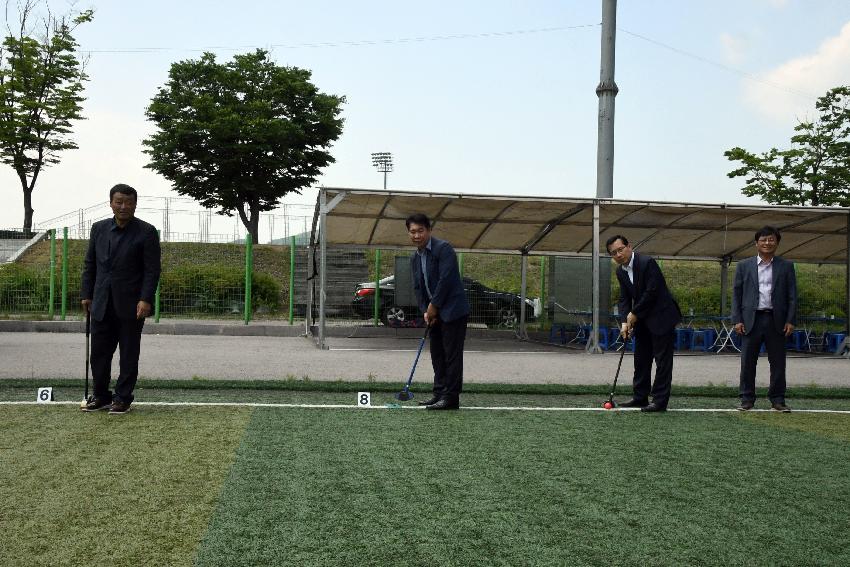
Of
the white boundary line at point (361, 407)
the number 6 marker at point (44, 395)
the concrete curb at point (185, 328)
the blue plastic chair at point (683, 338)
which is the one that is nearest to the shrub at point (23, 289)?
the concrete curb at point (185, 328)

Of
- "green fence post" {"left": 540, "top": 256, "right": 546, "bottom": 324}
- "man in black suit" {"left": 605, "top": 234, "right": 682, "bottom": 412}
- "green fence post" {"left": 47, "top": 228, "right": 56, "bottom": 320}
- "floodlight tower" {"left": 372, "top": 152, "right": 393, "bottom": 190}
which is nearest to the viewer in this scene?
"man in black suit" {"left": 605, "top": 234, "right": 682, "bottom": 412}

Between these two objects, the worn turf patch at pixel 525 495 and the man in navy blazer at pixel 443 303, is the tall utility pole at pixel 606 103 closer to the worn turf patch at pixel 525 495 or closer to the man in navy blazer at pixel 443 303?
the man in navy blazer at pixel 443 303

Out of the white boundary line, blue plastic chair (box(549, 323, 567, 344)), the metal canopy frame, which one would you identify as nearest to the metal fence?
blue plastic chair (box(549, 323, 567, 344))

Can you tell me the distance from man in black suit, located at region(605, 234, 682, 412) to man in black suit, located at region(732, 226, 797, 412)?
0.75 metres

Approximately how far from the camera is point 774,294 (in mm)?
8117

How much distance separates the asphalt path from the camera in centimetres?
1055

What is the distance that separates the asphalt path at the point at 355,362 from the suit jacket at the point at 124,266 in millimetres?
2932

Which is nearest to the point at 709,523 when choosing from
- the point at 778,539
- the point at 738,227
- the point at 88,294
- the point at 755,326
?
the point at 778,539

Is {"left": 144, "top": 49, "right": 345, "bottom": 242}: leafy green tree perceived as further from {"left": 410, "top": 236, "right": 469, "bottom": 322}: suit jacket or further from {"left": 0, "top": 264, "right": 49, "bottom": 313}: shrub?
{"left": 410, "top": 236, "right": 469, "bottom": 322}: suit jacket

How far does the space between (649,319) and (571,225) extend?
971 centimetres

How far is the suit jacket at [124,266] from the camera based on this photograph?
7039 mm

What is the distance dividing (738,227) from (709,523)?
1454 centimetres

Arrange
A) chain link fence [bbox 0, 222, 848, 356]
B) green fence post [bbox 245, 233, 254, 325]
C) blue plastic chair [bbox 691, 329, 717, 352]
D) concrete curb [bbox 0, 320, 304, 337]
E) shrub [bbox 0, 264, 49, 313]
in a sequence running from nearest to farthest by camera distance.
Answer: blue plastic chair [bbox 691, 329, 717, 352] → chain link fence [bbox 0, 222, 848, 356] → concrete curb [bbox 0, 320, 304, 337] → shrub [bbox 0, 264, 49, 313] → green fence post [bbox 245, 233, 254, 325]

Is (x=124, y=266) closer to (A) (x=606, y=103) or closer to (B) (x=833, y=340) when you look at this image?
(A) (x=606, y=103)
